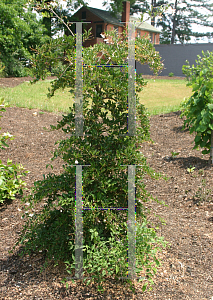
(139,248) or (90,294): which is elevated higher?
(139,248)

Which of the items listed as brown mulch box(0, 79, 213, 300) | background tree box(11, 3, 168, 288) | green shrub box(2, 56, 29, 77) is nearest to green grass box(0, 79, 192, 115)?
brown mulch box(0, 79, 213, 300)

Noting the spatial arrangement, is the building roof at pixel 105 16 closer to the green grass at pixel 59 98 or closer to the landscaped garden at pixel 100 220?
the green grass at pixel 59 98

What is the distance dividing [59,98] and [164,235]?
8485mm

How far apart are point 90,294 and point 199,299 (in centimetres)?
81

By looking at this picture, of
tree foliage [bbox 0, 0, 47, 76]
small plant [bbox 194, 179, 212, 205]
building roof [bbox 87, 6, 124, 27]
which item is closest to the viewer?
small plant [bbox 194, 179, 212, 205]

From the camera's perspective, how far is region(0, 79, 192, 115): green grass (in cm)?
858

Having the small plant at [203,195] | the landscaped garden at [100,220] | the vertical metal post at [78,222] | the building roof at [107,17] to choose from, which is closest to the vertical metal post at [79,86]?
the landscaped garden at [100,220]

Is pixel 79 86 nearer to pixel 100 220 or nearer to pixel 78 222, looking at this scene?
pixel 78 222

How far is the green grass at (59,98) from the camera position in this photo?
8.58 m

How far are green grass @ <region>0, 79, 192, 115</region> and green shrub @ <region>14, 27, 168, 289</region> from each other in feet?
4.80

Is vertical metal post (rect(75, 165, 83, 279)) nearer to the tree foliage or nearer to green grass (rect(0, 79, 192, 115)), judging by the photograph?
green grass (rect(0, 79, 192, 115))

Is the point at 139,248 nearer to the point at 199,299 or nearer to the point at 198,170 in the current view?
the point at 199,299

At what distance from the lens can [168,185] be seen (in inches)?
175

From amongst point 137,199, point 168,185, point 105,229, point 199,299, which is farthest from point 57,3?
point 168,185
